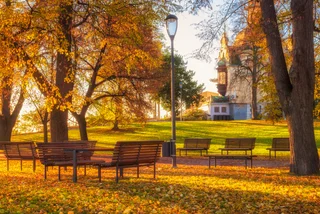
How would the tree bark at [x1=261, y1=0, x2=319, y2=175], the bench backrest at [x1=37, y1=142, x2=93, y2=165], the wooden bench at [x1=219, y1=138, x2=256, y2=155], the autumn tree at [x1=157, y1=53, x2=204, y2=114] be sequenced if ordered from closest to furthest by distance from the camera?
1. the bench backrest at [x1=37, y1=142, x2=93, y2=165]
2. the tree bark at [x1=261, y1=0, x2=319, y2=175]
3. the wooden bench at [x1=219, y1=138, x2=256, y2=155]
4. the autumn tree at [x1=157, y1=53, x2=204, y2=114]

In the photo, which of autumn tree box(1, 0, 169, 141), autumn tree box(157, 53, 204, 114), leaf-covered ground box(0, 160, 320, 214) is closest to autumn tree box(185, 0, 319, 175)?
leaf-covered ground box(0, 160, 320, 214)

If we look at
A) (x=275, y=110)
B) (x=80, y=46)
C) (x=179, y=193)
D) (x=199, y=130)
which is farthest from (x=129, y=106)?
(x=199, y=130)

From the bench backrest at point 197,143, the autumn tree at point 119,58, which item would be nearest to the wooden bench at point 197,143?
the bench backrest at point 197,143

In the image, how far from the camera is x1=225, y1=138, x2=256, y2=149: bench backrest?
70.8 feet

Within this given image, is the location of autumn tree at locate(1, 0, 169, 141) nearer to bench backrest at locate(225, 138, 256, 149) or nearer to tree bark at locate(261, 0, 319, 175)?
tree bark at locate(261, 0, 319, 175)

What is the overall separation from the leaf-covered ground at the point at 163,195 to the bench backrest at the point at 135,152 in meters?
0.47

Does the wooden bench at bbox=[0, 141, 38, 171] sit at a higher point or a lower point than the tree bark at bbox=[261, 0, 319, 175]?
lower

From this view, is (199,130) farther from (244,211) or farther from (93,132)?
(244,211)

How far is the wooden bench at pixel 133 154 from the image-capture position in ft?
37.4

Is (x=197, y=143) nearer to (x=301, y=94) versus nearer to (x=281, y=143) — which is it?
(x=281, y=143)

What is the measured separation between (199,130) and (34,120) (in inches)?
862

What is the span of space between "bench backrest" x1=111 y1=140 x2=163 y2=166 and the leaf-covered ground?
47 cm

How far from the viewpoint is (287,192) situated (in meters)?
9.59

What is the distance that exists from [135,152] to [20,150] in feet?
17.9
